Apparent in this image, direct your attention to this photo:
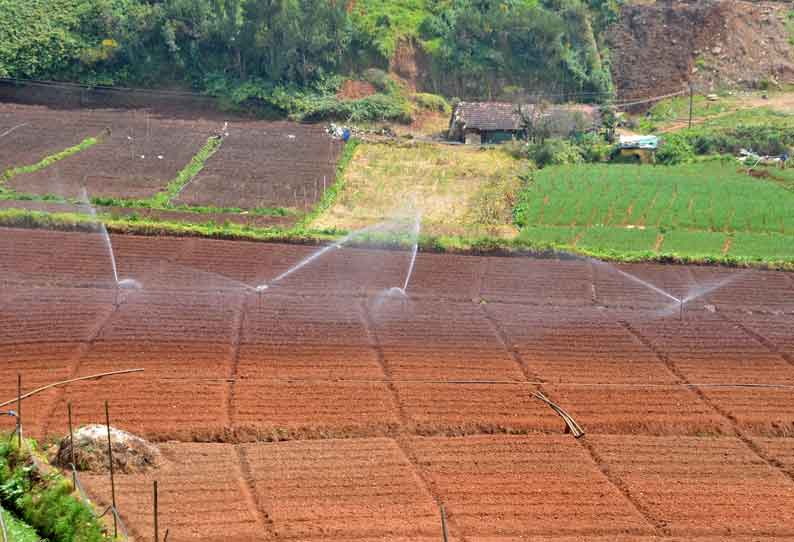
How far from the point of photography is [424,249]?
35.5 meters

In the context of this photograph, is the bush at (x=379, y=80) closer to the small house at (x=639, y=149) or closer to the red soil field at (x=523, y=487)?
the small house at (x=639, y=149)

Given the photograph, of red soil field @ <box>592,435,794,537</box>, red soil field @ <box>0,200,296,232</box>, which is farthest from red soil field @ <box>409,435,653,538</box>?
red soil field @ <box>0,200,296,232</box>

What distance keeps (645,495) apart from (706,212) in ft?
81.0

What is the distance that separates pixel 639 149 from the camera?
52.1 meters

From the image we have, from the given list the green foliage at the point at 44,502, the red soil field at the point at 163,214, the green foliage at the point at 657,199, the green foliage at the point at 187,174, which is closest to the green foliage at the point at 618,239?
the green foliage at the point at 657,199

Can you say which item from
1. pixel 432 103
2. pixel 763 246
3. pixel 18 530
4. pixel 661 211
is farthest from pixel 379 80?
pixel 18 530

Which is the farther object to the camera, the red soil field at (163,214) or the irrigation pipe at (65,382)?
the red soil field at (163,214)

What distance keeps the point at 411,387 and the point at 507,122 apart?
107 ft

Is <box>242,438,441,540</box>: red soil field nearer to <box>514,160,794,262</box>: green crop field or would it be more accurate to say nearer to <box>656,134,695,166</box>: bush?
<box>514,160,794,262</box>: green crop field

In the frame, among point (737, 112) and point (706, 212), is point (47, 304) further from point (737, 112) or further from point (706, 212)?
point (737, 112)

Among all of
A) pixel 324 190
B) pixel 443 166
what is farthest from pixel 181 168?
pixel 443 166

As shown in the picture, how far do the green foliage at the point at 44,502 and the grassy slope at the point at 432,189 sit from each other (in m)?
21.8

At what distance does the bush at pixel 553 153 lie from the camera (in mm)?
50625

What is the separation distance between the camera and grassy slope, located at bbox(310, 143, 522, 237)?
41.0m
